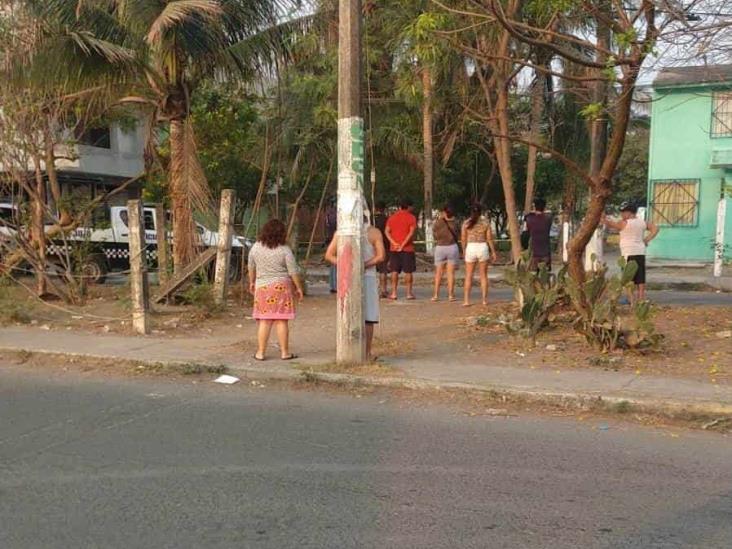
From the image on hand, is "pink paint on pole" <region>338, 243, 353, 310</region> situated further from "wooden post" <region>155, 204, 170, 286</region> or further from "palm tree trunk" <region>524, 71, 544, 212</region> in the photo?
"palm tree trunk" <region>524, 71, 544, 212</region>

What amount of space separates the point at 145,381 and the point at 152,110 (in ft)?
21.2

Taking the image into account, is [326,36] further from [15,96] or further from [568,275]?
[568,275]

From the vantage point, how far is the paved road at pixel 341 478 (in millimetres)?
3822

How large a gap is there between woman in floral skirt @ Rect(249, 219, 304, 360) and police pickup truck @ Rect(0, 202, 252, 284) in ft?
13.9

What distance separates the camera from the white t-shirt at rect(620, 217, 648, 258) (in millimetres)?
10797

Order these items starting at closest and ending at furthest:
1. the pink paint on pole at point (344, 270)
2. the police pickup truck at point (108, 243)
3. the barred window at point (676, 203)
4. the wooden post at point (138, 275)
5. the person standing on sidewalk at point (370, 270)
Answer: the pink paint on pole at point (344, 270), the person standing on sidewalk at point (370, 270), the wooden post at point (138, 275), the police pickup truck at point (108, 243), the barred window at point (676, 203)

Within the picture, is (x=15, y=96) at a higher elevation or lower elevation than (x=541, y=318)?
higher

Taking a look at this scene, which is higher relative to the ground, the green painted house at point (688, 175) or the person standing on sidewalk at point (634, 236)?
the green painted house at point (688, 175)

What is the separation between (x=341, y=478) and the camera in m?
4.66

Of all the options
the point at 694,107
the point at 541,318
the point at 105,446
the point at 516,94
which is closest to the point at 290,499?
the point at 105,446

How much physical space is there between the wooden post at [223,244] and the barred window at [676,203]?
14975mm

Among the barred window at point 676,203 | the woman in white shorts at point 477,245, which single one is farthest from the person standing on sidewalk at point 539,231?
the barred window at point 676,203

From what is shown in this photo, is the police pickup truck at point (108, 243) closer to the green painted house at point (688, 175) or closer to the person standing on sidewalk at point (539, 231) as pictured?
the person standing on sidewalk at point (539, 231)

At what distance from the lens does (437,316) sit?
10.7 meters
